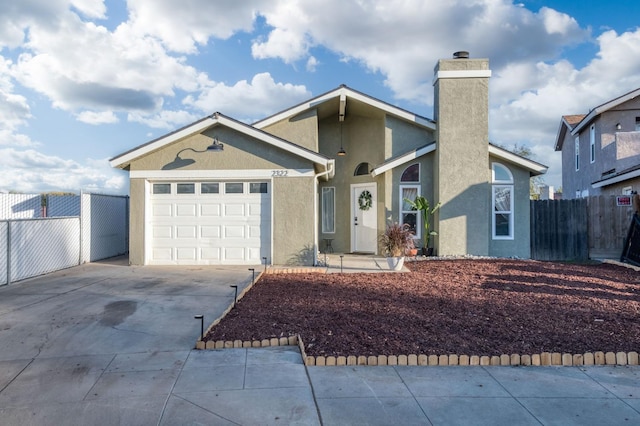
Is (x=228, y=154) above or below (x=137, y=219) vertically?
above

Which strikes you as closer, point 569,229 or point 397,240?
point 397,240

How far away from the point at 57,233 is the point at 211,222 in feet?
12.5

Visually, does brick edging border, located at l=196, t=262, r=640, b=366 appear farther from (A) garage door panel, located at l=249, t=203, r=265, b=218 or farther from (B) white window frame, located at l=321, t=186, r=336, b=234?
(B) white window frame, located at l=321, t=186, r=336, b=234

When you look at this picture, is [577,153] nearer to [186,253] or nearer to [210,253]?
[210,253]

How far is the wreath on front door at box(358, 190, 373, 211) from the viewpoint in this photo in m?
13.5

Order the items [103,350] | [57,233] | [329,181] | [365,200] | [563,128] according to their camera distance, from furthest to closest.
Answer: [563,128], [329,181], [365,200], [57,233], [103,350]

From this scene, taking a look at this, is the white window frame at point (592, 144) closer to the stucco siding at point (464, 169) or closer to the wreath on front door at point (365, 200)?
the stucco siding at point (464, 169)

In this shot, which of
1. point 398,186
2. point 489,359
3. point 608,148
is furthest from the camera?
point 608,148

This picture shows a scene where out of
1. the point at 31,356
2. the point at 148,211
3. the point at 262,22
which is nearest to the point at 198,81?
the point at 262,22

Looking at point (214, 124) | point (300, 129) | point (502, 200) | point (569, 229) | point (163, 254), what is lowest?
point (163, 254)

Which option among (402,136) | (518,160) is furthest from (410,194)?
(518,160)

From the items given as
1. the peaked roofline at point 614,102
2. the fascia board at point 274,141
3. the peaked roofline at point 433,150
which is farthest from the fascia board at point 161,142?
the peaked roofline at point 614,102

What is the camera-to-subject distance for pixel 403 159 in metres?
12.7

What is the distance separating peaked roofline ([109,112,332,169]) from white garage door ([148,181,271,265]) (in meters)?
1.05
